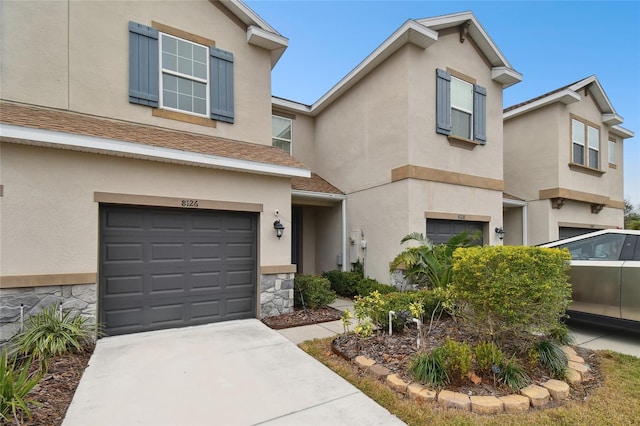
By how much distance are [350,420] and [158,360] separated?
3241 millimetres

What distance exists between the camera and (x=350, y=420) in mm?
3232

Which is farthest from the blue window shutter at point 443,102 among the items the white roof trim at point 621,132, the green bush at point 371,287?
the white roof trim at point 621,132

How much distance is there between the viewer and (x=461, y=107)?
9789mm

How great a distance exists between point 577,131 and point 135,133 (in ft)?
51.7

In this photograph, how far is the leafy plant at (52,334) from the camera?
15.2 feet

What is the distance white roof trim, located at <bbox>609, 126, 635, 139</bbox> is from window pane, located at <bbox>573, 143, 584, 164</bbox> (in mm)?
3264

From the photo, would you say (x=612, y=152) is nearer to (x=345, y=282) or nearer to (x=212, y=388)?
(x=345, y=282)

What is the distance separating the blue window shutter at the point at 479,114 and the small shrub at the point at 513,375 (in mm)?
7808

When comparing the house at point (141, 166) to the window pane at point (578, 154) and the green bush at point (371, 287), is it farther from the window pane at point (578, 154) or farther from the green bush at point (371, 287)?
the window pane at point (578, 154)

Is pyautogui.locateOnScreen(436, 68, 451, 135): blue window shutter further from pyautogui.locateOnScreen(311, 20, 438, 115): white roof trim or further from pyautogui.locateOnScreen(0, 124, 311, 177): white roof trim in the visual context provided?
pyautogui.locateOnScreen(0, 124, 311, 177): white roof trim

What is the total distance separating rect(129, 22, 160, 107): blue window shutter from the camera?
6688 millimetres

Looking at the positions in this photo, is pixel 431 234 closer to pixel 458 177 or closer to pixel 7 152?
pixel 458 177

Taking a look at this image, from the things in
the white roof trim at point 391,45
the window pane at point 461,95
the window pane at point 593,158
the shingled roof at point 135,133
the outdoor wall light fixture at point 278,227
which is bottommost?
the outdoor wall light fixture at point 278,227

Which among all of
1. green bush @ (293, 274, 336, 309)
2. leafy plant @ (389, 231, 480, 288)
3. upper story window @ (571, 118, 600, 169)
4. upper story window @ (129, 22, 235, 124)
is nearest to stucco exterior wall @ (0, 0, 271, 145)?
upper story window @ (129, 22, 235, 124)
